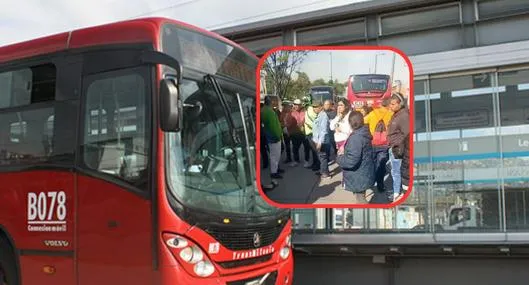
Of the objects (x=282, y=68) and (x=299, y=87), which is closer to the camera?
(x=299, y=87)

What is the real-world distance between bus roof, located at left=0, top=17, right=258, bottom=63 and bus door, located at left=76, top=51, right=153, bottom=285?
17cm

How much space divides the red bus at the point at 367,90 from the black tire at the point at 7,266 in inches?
182

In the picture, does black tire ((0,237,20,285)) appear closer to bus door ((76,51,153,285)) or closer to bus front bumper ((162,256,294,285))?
bus door ((76,51,153,285))

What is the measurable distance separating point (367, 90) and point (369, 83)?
4cm

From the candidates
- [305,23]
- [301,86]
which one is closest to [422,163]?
[305,23]

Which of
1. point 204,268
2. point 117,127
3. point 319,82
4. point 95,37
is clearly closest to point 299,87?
point 319,82

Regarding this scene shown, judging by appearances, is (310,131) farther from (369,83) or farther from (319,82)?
(369,83)

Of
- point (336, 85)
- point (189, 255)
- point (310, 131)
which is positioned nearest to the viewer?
point (336, 85)

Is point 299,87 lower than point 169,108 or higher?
lower

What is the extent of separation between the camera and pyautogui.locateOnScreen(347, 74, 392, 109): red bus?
8.74ft

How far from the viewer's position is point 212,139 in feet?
18.0

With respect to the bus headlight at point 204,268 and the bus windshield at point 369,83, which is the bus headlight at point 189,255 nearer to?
the bus headlight at point 204,268

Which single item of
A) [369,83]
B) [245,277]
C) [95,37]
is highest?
[95,37]

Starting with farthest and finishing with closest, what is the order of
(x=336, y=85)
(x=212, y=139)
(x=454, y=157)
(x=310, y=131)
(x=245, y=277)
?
(x=454, y=157) < (x=245, y=277) < (x=212, y=139) < (x=310, y=131) < (x=336, y=85)
